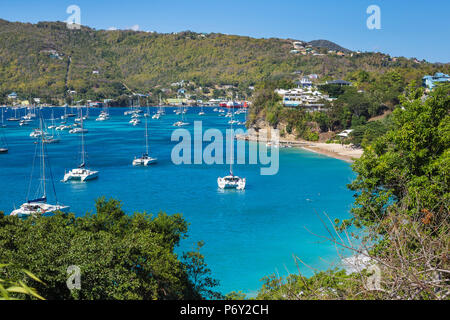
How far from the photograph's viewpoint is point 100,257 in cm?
834

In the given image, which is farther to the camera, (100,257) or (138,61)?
(138,61)

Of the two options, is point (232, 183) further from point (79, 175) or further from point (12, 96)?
point (12, 96)

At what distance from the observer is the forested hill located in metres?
124

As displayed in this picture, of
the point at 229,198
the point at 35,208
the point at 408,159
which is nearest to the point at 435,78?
the point at 229,198

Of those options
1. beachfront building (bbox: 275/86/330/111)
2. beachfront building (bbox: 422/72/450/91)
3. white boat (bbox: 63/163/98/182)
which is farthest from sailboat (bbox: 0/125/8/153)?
beachfront building (bbox: 422/72/450/91)

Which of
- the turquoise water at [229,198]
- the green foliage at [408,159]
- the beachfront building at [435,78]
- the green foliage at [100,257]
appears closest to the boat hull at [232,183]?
the turquoise water at [229,198]

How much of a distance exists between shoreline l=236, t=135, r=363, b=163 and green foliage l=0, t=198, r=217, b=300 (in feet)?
97.4

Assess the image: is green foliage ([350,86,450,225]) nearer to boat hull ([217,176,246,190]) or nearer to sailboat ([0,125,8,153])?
boat hull ([217,176,246,190])

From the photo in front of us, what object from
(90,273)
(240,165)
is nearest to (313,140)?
(240,165)

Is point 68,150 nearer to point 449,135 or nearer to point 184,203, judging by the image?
point 184,203

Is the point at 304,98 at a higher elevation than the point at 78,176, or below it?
higher

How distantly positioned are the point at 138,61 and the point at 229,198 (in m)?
152

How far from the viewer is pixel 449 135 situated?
40.0 ft

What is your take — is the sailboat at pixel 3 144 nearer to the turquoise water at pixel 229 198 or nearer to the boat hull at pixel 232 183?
the turquoise water at pixel 229 198
